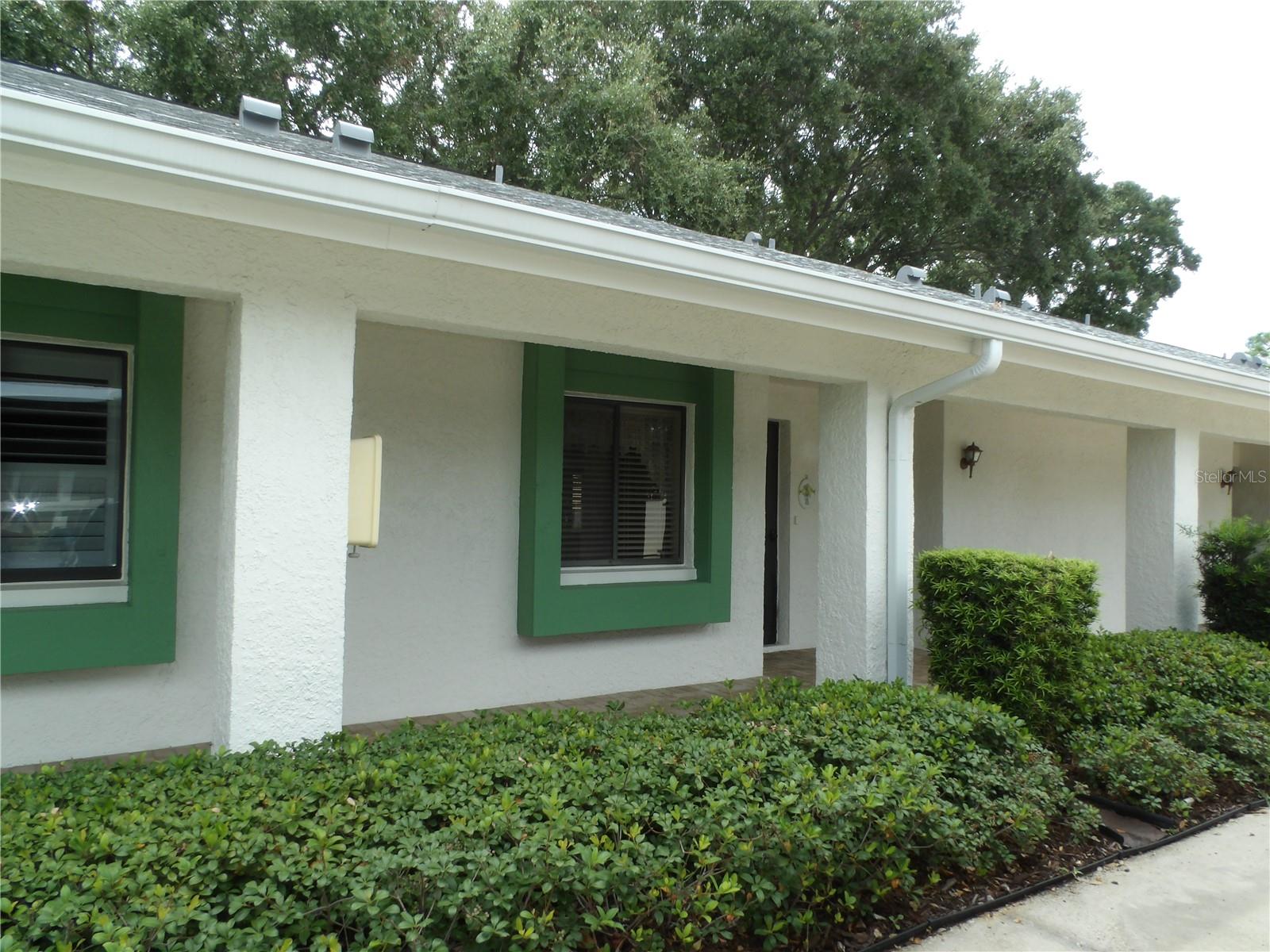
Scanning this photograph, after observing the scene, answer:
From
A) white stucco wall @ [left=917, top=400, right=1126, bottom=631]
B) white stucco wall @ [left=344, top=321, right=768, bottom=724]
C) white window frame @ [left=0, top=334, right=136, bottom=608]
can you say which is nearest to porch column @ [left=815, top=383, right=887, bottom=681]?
white stucco wall @ [left=344, top=321, right=768, bottom=724]

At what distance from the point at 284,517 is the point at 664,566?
3.81 m

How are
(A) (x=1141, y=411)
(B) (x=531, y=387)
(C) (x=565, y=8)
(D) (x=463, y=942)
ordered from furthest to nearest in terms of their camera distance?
(C) (x=565, y=8)
(A) (x=1141, y=411)
(B) (x=531, y=387)
(D) (x=463, y=942)

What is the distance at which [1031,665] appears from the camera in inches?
204

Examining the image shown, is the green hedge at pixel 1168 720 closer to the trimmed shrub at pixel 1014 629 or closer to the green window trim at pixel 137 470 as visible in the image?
the trimmed shrub at pixel 1014 629

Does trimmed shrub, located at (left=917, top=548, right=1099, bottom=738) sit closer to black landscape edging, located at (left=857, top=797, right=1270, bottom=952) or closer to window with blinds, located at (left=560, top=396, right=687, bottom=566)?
black landscape edging, located at (left=857, top=797, right=1270, bottom=952)

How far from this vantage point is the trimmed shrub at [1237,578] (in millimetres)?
7812

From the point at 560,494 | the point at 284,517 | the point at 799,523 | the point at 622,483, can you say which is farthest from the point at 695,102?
the point at 284,517

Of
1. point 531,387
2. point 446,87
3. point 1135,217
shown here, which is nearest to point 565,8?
point 446,87

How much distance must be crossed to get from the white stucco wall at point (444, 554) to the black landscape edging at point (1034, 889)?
3.61 meters

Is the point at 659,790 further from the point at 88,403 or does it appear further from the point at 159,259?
the point at 88,403

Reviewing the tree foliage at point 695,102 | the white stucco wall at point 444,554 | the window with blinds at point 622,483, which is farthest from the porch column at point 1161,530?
the tree foliage at point 695,102

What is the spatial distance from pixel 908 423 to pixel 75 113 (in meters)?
5.09

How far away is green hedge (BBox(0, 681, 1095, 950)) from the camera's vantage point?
8.33 ft

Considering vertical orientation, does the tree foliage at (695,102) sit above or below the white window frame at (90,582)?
above
